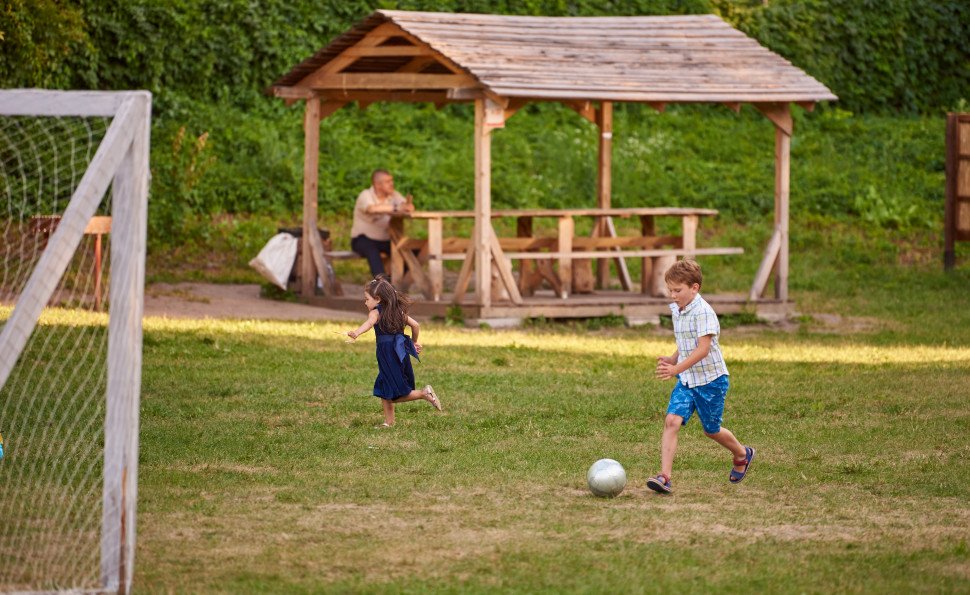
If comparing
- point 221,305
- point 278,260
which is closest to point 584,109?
point 278,260

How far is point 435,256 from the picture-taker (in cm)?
1673

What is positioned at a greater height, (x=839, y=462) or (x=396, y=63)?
(x=396, y=63)

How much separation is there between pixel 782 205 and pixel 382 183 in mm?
4777

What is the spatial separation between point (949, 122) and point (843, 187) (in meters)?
3.93

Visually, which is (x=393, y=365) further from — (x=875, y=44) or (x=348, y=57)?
(x=875, y=44)

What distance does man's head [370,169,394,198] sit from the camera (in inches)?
687

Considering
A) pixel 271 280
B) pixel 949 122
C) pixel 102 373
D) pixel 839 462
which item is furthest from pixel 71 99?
pixel 949 122

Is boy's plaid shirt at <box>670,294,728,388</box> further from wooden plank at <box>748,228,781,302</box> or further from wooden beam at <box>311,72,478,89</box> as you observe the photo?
wooden plank at <box>748,228,781,302</box>

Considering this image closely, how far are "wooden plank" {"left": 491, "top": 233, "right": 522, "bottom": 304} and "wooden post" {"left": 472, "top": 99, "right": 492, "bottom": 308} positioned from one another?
2.9 inches

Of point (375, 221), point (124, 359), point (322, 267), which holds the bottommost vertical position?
point (322, 267)

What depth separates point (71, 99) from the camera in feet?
20.3

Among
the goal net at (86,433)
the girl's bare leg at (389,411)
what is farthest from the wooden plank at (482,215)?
the goal net at (86,433)

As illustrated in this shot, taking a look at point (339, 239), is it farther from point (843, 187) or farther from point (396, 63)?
point (843, 187)

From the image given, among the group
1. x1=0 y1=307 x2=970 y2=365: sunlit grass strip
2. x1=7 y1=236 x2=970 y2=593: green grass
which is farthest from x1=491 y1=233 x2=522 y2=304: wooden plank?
x1=7 y1=236 x2=970 y2=593: green grass
